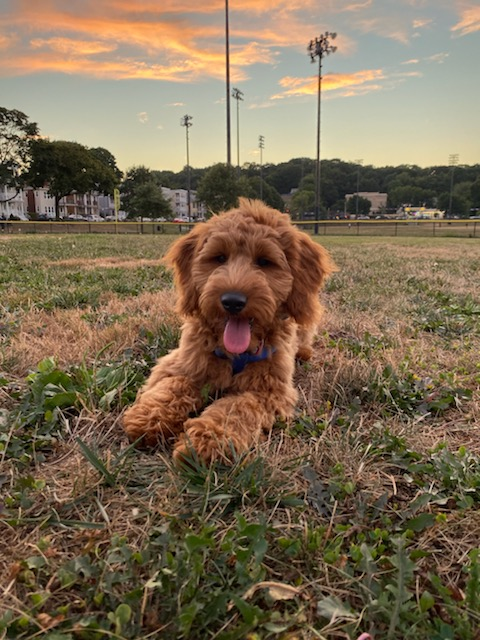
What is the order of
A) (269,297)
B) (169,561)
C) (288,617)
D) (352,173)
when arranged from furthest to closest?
(352,173)
(269,297)
(169,561)
(288,617)

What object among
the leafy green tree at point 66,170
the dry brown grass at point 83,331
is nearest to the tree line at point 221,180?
the leafy green tree at point 66,170

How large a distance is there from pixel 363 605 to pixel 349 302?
15.2ft

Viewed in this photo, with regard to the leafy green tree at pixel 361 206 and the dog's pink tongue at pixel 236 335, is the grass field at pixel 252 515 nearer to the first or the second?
the dog's pink tongue at pixel 236 335

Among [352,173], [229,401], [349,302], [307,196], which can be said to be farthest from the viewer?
[352,173]

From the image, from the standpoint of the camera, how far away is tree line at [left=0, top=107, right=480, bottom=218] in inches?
1861

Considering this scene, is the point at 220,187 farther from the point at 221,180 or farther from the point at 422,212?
the point at 422,212

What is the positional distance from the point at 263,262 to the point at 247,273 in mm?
230

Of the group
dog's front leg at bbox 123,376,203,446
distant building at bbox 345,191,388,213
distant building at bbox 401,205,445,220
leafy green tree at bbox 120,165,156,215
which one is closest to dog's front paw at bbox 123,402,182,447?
dog's front leg at bbox 123,376,203,446

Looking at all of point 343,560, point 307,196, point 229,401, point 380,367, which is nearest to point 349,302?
point 380,367

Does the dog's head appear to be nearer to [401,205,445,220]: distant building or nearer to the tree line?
the tree line

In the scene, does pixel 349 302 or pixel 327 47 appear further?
pixel 327 47

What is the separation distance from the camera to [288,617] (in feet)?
3.94

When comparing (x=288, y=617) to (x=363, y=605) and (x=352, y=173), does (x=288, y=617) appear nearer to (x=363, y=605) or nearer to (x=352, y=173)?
(x=363, y=605)

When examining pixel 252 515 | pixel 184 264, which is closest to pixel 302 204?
pixel 184 264
